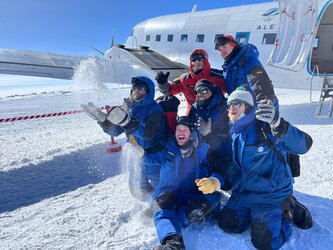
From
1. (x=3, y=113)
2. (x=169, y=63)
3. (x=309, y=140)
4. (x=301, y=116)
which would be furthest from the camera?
(x=169, y=63)

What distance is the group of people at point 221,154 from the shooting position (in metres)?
2.73

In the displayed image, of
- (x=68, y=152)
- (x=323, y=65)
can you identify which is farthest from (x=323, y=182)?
(x=323, y=65)

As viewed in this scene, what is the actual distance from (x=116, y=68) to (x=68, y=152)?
5.68 m

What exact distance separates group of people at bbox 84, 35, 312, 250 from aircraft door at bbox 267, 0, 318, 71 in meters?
5.17

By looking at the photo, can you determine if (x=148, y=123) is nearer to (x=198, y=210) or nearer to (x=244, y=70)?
(x=198, y=210)

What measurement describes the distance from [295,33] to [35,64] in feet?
28.0

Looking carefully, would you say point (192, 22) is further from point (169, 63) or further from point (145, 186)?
point (145, 186)

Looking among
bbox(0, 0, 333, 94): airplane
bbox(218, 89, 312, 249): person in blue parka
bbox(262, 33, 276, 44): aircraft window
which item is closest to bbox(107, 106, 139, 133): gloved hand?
bbox(218, 89, 312, 249): person in blue parka

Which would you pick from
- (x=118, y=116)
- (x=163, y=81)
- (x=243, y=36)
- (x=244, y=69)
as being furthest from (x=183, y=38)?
(x=118, y=116)

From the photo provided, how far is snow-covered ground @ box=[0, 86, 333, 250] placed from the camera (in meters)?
2.96

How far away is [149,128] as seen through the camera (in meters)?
3.41

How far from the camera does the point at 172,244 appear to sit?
8.31 ft

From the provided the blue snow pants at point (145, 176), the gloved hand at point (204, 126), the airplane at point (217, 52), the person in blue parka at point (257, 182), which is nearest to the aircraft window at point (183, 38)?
the airplane at point (217, 52)

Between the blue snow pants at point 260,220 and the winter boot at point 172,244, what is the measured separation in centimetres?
62
